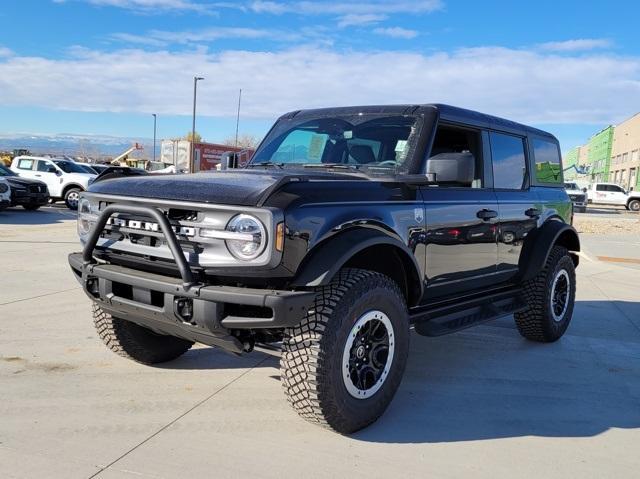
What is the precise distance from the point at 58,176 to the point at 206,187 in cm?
1920

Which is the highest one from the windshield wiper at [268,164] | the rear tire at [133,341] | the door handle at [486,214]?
the windshield wiper at [268,164]

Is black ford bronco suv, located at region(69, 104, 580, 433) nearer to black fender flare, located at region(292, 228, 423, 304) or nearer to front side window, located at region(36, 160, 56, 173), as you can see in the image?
black fender flare, located at region(292, 228, 423, 304)

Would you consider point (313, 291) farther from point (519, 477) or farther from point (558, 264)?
point (558, 264)

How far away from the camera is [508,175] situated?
17.0ft

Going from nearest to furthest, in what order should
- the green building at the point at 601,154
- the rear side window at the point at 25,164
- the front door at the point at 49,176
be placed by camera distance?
the front door at the point at 49,176 < the rear side window at the point at 25,164 < the green building at the point at 601,154

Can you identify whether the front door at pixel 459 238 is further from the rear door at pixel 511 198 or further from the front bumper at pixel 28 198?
the front bumper at pixel 28 198

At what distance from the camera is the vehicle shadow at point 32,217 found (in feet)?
A: 50.0

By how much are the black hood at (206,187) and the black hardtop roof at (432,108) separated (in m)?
0.86

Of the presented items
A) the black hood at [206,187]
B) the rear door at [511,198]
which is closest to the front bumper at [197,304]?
the black hood at [206,187]

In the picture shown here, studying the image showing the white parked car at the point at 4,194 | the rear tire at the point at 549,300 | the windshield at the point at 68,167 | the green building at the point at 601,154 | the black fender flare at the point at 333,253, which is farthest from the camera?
the green building at the point at 601,154

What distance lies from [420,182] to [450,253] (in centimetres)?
66

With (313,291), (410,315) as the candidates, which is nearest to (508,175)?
(410,315)

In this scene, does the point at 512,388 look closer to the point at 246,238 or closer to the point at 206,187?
the point at 246,238

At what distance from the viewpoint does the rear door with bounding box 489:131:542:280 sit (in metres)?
4.91
